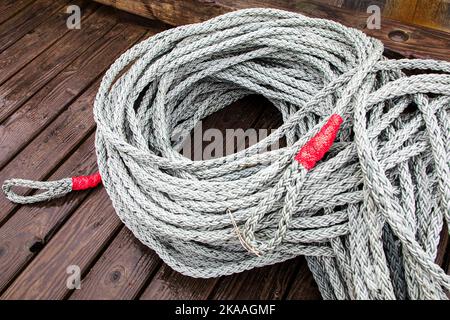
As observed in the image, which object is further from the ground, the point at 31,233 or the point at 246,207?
the point at 246,207

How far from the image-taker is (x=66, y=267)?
1412mm

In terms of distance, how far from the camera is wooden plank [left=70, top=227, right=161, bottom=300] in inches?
53.4

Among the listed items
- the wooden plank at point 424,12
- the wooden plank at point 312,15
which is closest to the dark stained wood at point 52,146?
the wooden plank at point 312,15

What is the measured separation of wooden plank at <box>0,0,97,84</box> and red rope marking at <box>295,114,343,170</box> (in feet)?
4.62

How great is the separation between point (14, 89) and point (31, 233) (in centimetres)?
75

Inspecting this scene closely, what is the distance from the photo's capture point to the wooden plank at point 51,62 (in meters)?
1.92

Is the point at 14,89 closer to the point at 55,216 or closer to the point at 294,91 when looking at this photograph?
the point at 55,216

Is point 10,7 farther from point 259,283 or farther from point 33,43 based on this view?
point 259,283

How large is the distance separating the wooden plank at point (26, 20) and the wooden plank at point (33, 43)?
28 mm

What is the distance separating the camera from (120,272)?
1.40 meters

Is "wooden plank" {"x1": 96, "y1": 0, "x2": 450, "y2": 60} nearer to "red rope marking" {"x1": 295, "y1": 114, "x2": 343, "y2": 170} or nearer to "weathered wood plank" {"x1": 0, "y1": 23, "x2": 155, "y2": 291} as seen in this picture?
"weathered wood plank" {"x1": 0, "y1": 23, "x2": 155, "y2": 291}

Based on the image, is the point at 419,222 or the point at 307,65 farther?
the point at 307,65

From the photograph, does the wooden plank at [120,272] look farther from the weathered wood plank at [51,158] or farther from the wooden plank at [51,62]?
the wooden plank at [51,62]
